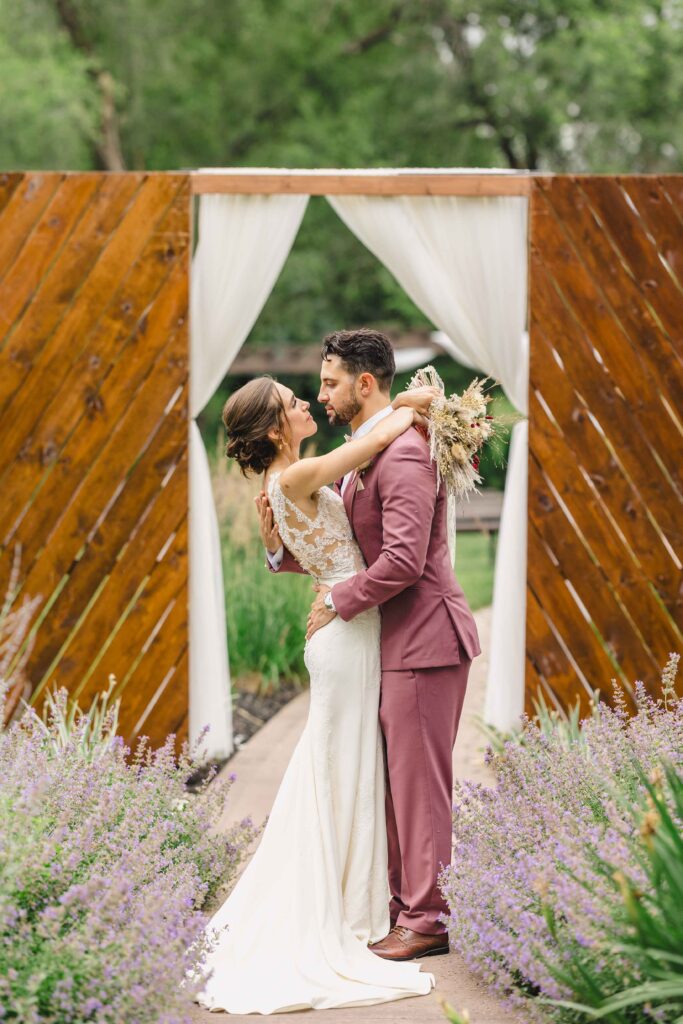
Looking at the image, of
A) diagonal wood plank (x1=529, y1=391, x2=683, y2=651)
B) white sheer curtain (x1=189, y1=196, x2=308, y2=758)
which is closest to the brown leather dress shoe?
white sheer curtain (x1=189, y1=196, x2=308, y2=758)

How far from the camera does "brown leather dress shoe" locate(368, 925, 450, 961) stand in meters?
3.42

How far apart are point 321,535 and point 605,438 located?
1.96 metres

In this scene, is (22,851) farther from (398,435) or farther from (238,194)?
(238,194)

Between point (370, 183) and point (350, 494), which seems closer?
point (350, 494)

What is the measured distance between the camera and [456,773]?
17.8 feet

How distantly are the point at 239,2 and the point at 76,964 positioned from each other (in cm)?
1654

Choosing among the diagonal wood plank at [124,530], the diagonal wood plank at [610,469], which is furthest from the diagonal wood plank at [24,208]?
the diagonal wood plank at [610,469]

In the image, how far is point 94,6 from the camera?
51.0 feet

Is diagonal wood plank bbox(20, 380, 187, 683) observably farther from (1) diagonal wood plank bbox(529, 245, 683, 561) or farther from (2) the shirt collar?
(2) the shirt collar

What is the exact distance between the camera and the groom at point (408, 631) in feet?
11.3

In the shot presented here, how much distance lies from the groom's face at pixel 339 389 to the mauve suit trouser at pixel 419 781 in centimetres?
80

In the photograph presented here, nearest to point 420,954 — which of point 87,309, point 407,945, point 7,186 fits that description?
point 407,945

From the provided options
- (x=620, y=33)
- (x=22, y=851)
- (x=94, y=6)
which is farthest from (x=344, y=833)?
(x=94, y=6)

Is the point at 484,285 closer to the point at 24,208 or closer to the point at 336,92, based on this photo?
the point at 24,208
